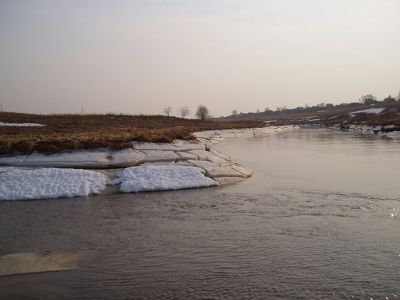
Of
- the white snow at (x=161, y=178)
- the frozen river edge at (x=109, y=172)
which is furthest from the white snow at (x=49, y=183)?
the white snow at (x=161, y=178)

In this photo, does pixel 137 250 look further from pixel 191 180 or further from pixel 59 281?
pixel 191 180

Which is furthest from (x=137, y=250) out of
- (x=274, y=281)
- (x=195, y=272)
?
(x=274, y=281)

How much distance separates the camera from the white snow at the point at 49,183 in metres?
14.7

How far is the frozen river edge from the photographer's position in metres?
15.3

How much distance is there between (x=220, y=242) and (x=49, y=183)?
8.82 m

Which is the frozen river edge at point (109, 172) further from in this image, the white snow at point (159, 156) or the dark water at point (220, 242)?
the dark water at point (220, 242)

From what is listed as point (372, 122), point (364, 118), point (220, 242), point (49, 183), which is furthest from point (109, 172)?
point (364, 118)

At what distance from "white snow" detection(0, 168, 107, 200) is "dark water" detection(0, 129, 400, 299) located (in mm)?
768

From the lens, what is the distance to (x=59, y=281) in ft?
24.1

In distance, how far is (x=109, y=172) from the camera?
58.0 ft

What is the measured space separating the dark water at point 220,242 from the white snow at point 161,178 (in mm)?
798

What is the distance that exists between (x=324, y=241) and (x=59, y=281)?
563 cm

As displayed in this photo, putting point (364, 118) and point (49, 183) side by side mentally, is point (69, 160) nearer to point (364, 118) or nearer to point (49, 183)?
point (49, 183)

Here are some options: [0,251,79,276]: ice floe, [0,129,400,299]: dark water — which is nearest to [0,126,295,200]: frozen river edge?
[0,129,400,299]: dark water
